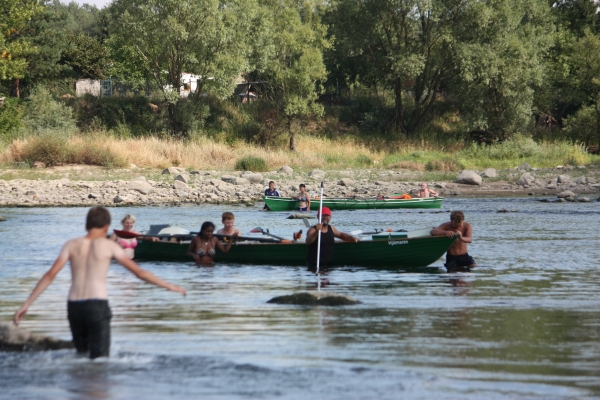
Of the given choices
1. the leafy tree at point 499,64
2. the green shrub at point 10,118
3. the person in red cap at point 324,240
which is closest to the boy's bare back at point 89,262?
the person in red cap at point 324,240

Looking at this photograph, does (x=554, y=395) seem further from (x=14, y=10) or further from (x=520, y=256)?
(x=14, y=10)

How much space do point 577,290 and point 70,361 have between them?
340 inches

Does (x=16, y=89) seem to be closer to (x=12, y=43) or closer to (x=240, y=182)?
(x=12, y=43)

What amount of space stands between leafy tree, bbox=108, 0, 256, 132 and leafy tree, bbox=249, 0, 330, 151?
2285mm

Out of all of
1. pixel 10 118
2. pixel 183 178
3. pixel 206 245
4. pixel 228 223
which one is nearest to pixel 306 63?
pixel 183 178

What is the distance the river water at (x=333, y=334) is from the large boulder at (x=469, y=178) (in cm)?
2299

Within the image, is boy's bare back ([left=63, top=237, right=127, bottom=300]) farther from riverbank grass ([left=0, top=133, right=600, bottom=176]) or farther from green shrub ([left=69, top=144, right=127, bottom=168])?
green shrub ([left=69, top=144, right=127, bottom=168])

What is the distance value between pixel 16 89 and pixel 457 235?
148 feet

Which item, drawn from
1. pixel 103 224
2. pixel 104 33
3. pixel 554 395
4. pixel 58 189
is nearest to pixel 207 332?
pixel 103 224

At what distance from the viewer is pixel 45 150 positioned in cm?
4106

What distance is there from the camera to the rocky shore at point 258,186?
3572 cm

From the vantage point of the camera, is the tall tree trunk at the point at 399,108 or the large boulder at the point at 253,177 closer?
the large boulder at the point at 253,177

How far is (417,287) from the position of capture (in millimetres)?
14820

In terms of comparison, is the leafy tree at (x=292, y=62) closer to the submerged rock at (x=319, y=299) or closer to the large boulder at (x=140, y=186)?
the large boulder at (x=140, y=186)
